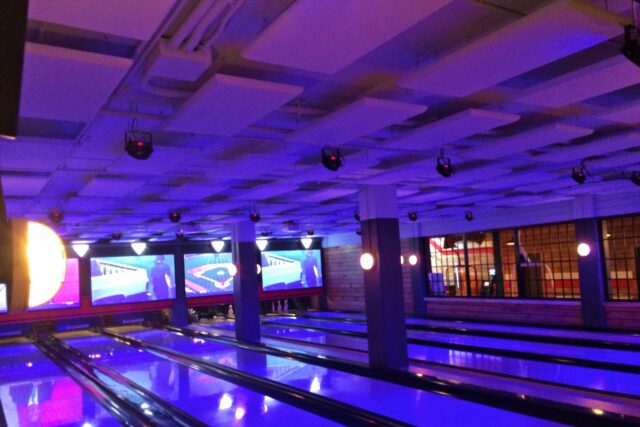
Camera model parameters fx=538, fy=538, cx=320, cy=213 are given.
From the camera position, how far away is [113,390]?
26.3 feet

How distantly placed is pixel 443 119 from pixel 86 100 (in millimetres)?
2993

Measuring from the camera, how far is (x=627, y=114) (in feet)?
16.3

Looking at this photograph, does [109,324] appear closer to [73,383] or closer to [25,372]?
[25,372]

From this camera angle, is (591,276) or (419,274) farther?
(419,274)

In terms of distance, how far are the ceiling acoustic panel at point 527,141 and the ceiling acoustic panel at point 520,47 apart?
198 centimetres

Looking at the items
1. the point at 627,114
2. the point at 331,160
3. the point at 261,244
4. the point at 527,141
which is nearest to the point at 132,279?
the point at 261,244

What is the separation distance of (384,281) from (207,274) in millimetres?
11889

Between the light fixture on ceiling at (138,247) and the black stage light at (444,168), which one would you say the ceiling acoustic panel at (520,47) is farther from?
the light fixture on ceiling at (138,247)

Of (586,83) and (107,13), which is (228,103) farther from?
(586,83)

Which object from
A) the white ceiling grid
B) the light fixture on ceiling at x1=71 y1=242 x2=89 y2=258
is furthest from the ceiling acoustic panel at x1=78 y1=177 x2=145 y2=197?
the light fixture on ceiling at x1=71 y1=242 x2=89 y2=258

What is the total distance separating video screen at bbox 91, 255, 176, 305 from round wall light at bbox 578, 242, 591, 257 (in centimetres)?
1261

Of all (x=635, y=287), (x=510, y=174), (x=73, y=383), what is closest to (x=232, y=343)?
(x=73, y=383)

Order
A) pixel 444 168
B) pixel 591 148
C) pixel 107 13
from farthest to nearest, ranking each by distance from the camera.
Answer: pixel 591 148 → pixel 444 168 → pixel 107 13

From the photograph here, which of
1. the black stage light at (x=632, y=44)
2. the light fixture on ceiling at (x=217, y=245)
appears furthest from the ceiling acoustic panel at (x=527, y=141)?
the light fixture on ceiling at (x=217, y=245)
